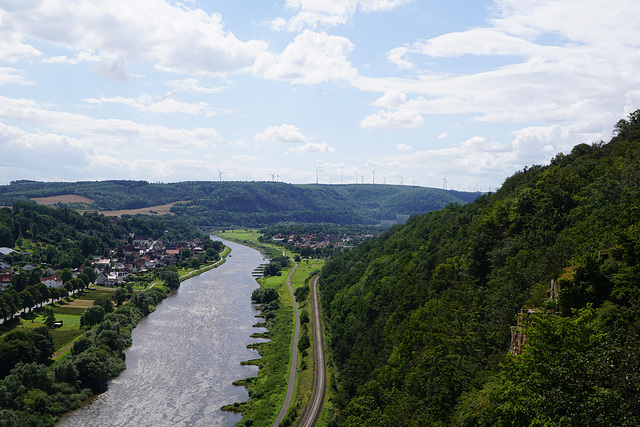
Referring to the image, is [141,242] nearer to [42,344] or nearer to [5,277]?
[5,277]

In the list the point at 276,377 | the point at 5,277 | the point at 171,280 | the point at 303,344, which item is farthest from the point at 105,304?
the point at 276,377

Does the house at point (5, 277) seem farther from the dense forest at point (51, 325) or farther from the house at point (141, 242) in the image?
the house at point (141, 242)

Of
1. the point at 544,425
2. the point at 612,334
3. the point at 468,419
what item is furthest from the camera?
the point at 468,419

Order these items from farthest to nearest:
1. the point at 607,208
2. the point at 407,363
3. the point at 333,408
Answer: the point at 333,408 → the point at 407,363 → the point at 607,208

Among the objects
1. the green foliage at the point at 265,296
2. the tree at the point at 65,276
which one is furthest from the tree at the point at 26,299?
the green foliage at the point at 265,296

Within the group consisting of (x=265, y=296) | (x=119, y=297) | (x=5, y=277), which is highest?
(x=5, y=277)

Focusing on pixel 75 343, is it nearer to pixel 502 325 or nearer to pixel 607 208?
pixel 502 325

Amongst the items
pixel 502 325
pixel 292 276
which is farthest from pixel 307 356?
pixel 292 276
